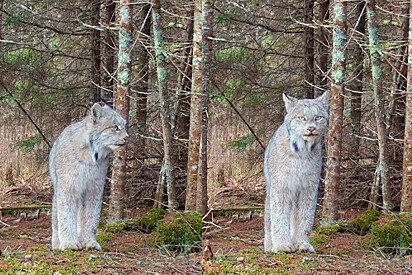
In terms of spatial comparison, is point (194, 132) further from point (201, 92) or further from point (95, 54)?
point (95, 54)

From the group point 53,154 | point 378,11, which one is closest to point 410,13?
point 378,11

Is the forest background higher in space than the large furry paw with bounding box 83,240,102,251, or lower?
higher

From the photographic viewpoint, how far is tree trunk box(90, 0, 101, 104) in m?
5.09

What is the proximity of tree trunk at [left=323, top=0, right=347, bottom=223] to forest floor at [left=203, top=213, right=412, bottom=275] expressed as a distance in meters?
0.19

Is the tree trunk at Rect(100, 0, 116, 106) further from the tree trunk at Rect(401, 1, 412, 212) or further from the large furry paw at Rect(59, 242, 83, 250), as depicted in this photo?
the tree trunk at Rect(401, 1, 412, 212)

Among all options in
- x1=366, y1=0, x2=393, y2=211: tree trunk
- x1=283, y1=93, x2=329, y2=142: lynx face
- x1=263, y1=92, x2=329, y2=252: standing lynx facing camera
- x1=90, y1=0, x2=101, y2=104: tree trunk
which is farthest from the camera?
x1=90, y1=0, x2=101, y2=104: tree trunk

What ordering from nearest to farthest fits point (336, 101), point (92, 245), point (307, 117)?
point (307, 117)
point (336, 101)
point (92, 245)

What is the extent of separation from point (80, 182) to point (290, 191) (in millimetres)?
1500

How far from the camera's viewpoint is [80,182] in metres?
4.95

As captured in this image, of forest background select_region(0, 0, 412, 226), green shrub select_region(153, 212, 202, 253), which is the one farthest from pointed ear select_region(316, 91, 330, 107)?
green shrub select_region(153, 212, 202, 253)

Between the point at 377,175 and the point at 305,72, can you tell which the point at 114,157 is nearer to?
the point at 305,72

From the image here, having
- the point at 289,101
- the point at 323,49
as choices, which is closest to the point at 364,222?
the point at 289,101

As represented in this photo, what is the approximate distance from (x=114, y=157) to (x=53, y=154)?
0.48 metres

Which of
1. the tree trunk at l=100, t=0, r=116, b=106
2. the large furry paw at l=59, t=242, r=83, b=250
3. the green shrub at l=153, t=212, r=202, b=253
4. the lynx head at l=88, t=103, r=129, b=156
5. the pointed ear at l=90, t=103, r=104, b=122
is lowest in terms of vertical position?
the large furry paw at l=59, t=242, r=83, b=250
